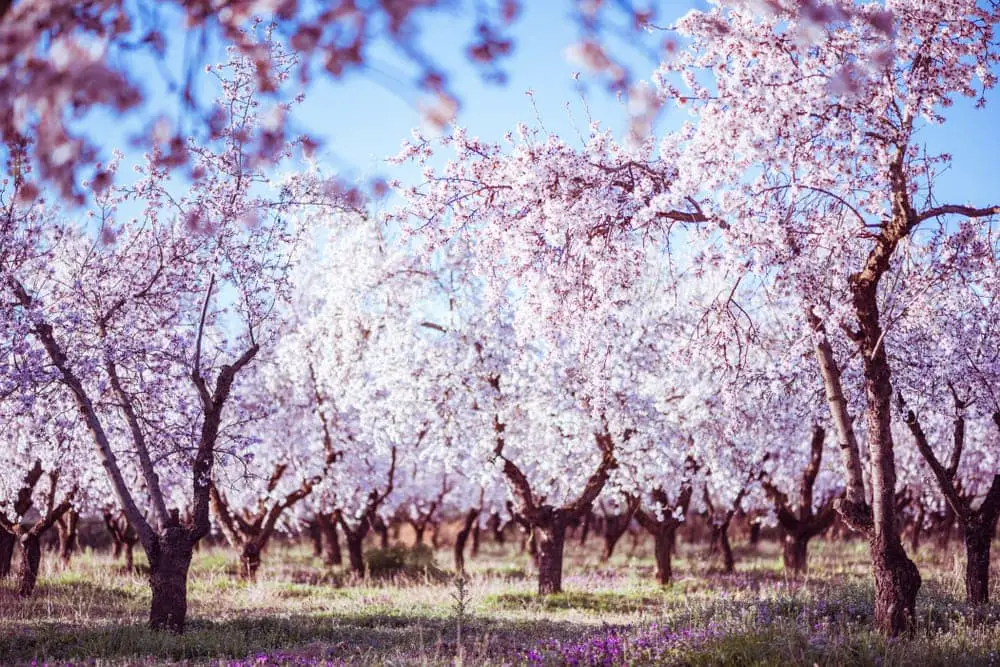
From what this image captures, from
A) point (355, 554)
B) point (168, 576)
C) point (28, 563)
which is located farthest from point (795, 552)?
point (28, 563)

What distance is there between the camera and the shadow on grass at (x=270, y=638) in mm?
10773

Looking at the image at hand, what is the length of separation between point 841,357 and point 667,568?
9573mm

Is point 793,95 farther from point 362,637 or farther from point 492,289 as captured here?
point 362,637

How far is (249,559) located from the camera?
23375 millimetres

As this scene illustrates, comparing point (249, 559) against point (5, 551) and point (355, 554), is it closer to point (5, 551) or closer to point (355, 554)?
point (355, 554)

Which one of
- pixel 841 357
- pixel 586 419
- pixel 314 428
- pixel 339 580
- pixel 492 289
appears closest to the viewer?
pixel 492 289

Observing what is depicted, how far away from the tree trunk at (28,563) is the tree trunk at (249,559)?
5.92 meters

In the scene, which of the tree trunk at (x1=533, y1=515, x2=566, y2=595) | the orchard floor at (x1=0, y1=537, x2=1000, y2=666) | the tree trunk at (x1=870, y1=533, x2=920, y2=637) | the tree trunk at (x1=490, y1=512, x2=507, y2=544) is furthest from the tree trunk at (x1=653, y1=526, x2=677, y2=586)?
the tree trunk at (x1=490, y1=512, x2=507, y2=544)

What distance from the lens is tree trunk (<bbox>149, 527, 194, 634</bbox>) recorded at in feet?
40.9

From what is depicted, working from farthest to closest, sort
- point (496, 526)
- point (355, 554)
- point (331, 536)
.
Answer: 1. point (496, 526)
2. point (331, 536)
3. point (355, 554)

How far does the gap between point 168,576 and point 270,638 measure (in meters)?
2.09

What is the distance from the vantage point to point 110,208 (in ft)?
45.1

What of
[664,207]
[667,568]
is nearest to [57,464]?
[664,207]

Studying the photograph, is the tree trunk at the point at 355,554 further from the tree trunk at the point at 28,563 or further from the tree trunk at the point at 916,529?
the tree trunk at the point at 916,529
